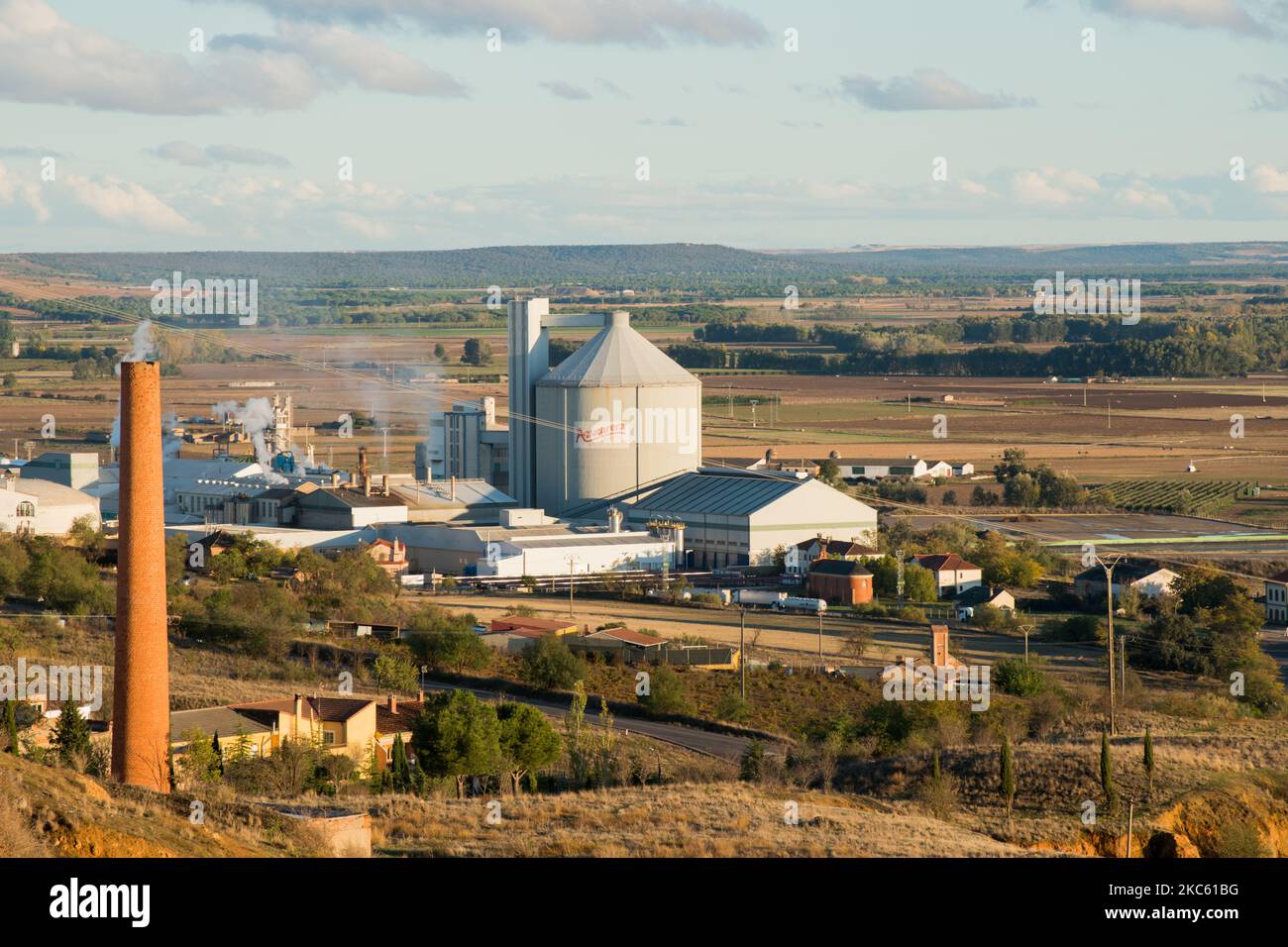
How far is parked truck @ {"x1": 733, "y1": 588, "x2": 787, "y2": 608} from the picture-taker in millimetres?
56375

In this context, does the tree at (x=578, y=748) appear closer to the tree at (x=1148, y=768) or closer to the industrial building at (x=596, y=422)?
the tree at (x=1148, y=768)

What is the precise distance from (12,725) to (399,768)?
571cm

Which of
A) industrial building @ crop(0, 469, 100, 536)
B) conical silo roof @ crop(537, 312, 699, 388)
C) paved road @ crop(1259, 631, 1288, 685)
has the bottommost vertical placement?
paved road @ crop(1259, 631, 1288, 685)

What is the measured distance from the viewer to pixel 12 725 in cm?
2859

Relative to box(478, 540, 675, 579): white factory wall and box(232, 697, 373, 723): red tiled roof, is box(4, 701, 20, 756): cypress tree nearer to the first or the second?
box(232, 697, 373, 723): red tiled roof

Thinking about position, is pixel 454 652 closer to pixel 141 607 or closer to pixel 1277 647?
pixel 141 607

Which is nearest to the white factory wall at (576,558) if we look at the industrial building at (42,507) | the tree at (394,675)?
the industrial building at (42,507)

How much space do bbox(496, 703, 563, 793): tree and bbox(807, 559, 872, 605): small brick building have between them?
2511 centimetres

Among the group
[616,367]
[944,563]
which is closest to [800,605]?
[944,563]

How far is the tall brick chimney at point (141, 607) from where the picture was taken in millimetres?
27938

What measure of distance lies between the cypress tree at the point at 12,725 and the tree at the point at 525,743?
7.11 m

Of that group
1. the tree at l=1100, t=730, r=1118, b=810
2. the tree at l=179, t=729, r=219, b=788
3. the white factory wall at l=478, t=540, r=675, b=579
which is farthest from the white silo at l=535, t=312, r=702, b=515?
the tree at l=1100, t=730, r=1118, b=810

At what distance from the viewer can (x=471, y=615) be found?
168ft
